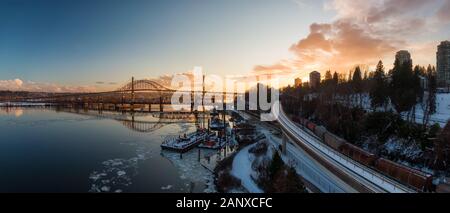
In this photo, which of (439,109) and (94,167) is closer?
(94,167)

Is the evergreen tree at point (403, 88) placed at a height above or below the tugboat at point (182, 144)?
above

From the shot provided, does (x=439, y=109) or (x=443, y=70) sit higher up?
(x=443, y=70)

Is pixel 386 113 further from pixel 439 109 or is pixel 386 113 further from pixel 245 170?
pixel 245 170

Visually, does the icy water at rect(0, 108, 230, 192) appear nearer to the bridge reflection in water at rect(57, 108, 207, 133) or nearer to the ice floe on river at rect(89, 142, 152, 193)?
the ice floe on river at rect(89, 142, 152, 193)

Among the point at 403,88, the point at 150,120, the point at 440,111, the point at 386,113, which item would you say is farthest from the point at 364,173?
the point at 150,120

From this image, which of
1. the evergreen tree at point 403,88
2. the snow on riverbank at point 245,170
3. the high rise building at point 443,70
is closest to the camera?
the snow on riverbank at point 245,170

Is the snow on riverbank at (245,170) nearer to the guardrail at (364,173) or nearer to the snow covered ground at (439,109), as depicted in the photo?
the guardrail at (364,173)

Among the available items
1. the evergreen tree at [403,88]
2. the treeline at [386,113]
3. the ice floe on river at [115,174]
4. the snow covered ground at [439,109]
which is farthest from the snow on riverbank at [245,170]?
the evergreen tree at [403,88]
